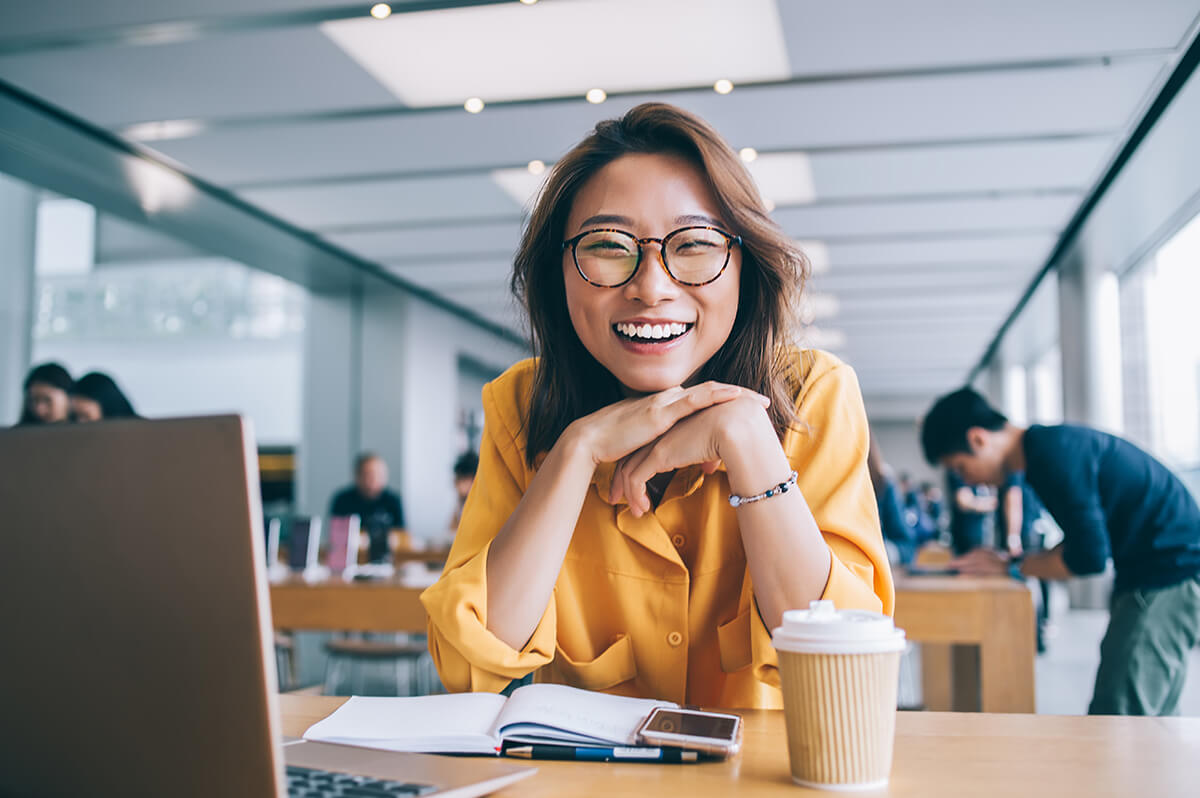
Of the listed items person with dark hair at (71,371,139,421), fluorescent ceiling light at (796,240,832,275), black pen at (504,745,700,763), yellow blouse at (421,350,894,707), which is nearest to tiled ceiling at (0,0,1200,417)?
fluorescent ceiling light at (796,240,832,275)

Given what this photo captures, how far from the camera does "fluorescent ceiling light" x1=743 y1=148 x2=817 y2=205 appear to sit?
5133 millimetres

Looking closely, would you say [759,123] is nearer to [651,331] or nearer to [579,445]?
[651,331]

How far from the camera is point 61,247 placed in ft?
17.2

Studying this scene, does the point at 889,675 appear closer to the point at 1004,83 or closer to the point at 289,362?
the point at 1004,83

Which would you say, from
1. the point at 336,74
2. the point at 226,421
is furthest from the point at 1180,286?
the point at 226,421

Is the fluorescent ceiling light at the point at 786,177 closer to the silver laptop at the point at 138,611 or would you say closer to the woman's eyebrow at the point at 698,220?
the woman's eyebrow at the point at 698,220

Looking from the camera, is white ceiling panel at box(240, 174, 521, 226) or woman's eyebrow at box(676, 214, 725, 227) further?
white ceiling panel at box(240, 174, 521, 226)

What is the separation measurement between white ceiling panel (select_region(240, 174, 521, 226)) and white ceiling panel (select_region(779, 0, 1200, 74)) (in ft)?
7.55

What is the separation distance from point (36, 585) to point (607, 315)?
653 mm

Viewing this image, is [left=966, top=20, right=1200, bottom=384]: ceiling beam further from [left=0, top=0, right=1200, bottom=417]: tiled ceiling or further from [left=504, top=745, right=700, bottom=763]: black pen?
[left=504, top=745, right=700, bottom=763]: black pen

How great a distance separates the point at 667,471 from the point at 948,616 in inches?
A: 69.1

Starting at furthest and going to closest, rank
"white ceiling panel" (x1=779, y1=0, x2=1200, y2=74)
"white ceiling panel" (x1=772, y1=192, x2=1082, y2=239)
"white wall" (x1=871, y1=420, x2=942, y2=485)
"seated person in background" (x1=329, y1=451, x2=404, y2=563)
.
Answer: "white wall" (x1=871, y1=420, x2=942, y2=485)
"seated person in background" (x1=329, y1=451, x2=404, y2=563)
"white ceiling panel" (x1=772, y1=192, x2=1082, y2=239)
"white ceiling panel" (x1=779, y1=0, x2=1200, y2=74)

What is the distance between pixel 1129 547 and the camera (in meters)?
2.60

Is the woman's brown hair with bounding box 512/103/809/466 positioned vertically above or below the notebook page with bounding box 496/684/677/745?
above
